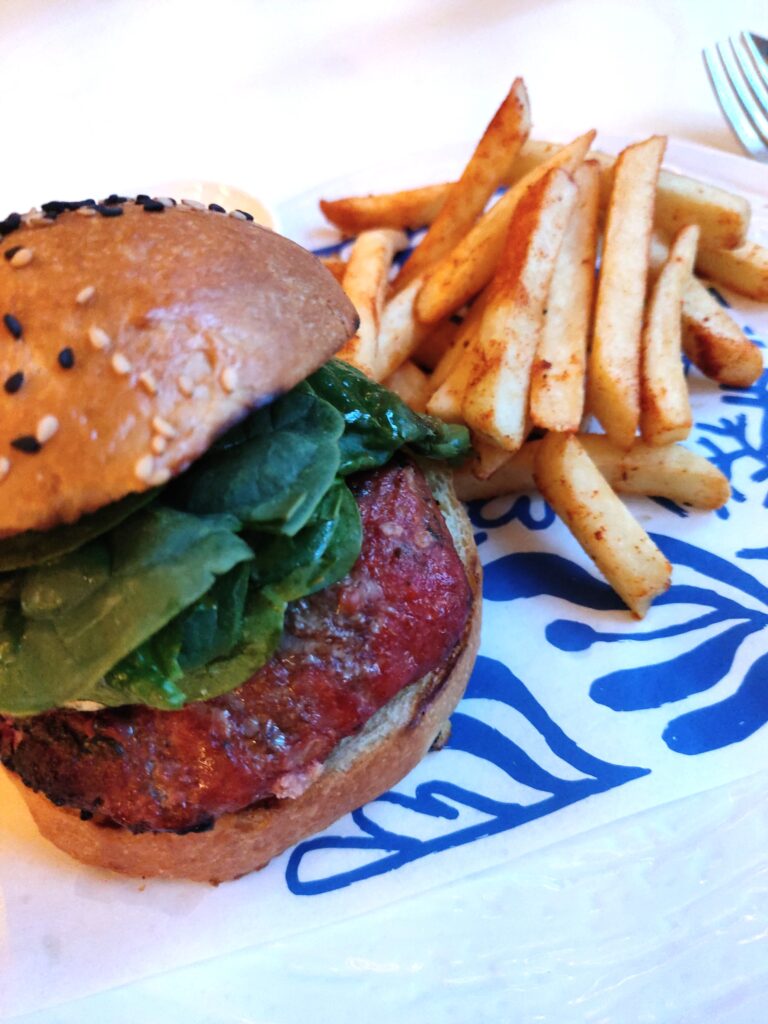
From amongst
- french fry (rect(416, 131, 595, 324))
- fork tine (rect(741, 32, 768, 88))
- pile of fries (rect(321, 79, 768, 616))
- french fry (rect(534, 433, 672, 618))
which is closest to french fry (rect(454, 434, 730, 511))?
pile of fries (rect(321, 79, 768, 616))

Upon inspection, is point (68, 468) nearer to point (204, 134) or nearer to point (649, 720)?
point (649, 720)

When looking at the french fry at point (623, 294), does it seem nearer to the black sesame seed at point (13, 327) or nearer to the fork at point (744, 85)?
the fork at point (744, 85)

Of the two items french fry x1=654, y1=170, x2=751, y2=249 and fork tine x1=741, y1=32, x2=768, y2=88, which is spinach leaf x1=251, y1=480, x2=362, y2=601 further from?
fork tine x1=741, y1=32, x2=768, y2=88

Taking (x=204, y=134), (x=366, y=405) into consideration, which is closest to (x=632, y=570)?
(x=366, y=405)

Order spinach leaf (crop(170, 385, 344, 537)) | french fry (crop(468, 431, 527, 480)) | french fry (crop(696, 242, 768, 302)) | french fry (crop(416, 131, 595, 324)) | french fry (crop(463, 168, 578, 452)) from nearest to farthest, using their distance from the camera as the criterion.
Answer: spinach leaf (crop(170, 385, 344, 537)) < french fry (crop(463, 168, 578, 452)) < french fry (crop(468, 431, 527, 480)) < french fry (crop(416, 131, 595, 324)) < french fry (crop(696, 242, 768, 302))

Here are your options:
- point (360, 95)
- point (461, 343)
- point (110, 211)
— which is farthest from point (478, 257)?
point (360, 95)

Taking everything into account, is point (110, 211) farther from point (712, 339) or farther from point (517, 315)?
point (712, 339)

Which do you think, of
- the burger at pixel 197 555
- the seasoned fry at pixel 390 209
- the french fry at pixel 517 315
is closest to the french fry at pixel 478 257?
the french fry at pixel 517 315
